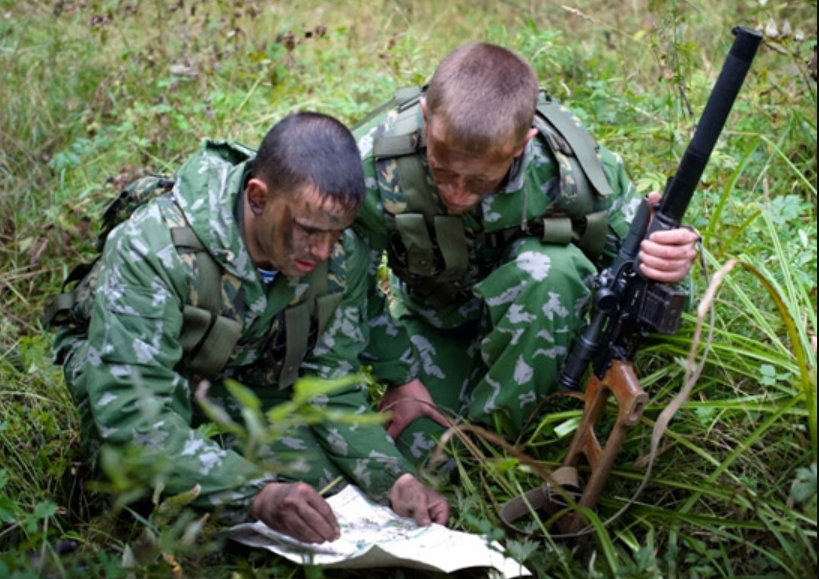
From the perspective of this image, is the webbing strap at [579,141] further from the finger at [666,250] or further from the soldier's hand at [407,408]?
the soldier's hand at [407,408]

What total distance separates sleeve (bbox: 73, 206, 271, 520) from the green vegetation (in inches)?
7.8

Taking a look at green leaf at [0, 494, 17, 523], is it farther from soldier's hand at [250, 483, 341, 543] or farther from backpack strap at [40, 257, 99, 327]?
backpack strap at [40, 257, 99, 327]

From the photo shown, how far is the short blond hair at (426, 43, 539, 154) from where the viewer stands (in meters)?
3.22

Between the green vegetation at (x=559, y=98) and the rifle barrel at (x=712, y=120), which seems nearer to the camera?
the rifle barrel at (x=712, y=120)

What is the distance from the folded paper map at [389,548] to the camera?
2.88 m

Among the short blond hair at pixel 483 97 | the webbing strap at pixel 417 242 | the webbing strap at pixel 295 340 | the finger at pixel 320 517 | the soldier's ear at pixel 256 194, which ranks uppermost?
the short blond hair at pixel 483 97

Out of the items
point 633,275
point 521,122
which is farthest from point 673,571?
point 521,122

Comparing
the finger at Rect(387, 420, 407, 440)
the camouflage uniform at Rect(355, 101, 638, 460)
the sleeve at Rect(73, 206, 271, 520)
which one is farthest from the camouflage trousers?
the sleeve at Rect(73, 206, 271, 520)

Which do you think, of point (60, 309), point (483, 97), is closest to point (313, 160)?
point (483, 97)

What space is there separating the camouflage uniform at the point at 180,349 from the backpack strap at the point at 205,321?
0.07ft

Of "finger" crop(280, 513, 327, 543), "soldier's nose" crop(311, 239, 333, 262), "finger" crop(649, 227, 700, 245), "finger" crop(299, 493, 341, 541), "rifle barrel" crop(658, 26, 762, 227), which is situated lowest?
"finger" crop(280, 513, 327, 543)

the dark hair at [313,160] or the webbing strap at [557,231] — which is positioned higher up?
the dark hair at [313,160]

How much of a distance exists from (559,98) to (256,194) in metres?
2.57


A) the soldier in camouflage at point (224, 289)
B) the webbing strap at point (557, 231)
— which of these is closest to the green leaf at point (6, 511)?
the soldier in camouflage at point (224, 289)
